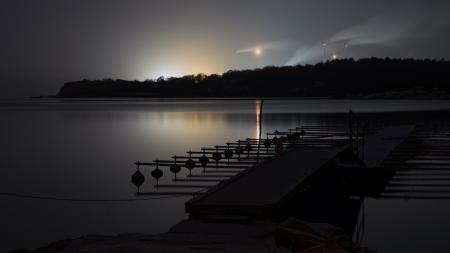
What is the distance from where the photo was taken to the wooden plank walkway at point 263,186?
8.86m

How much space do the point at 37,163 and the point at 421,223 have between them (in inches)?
664

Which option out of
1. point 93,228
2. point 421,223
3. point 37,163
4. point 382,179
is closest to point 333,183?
point 382,179

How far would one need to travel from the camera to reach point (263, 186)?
426 inches

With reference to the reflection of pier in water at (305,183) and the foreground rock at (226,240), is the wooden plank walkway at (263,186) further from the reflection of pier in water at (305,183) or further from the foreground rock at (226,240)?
the foreground rock at (226,240)

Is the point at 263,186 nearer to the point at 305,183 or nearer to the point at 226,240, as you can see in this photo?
the point at 305,183

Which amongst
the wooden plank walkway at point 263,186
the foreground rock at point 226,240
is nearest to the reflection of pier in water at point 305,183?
the wooden plank walkway at point 263,186

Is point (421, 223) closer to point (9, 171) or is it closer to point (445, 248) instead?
point (445, 248)

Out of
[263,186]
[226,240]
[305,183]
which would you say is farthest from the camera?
[305,183]

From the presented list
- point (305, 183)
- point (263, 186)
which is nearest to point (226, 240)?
point (263, 186)

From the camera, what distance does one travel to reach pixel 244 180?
37.9ft

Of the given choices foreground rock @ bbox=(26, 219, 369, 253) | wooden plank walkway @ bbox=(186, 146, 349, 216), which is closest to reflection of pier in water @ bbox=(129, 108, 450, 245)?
wooden plank walkway @ bbox=(186, 146, 349, 216)

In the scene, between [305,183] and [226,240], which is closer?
[226,240]

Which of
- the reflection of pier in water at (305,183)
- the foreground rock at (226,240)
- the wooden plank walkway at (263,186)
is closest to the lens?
the foreground rock at (226,240)

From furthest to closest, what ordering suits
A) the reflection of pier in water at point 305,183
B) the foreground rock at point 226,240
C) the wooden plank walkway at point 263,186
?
the reflection of pier in water at point 305,183 < the wooden plank walkway at point 263,186 < the foreground rock at point 226,240
